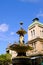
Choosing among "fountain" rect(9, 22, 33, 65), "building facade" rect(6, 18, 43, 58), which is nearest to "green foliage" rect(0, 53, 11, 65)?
"building facade" rect(6, 18, 43, 58)

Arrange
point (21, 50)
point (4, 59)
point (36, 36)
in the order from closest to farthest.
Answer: point (21, 50)
point (4, 59)
point (36, 36)

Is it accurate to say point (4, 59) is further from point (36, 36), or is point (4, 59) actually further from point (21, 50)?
point (21, 50)

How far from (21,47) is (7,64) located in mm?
39573

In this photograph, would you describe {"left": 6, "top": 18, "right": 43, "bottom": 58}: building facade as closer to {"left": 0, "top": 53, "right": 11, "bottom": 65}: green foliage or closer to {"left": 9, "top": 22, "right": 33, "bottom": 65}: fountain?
{"left": 0, "top": 53, "right": 11, "bottom": 65}: green foliage

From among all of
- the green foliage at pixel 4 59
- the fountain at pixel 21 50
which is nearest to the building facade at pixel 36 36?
the green foliage at pixel 4 59

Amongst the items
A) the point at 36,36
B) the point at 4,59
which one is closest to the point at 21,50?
the point at 36,36

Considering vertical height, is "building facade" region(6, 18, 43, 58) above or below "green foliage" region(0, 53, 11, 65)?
above

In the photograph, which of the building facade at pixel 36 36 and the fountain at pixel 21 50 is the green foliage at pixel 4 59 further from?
the fountain at pixel 21 50

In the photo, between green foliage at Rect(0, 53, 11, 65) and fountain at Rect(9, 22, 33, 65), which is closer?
fountain at Rect(9, 22, 33, 65)

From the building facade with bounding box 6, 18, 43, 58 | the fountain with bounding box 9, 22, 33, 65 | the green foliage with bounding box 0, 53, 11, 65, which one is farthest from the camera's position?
the green foliage with bounding box 0, 53, 11, 65

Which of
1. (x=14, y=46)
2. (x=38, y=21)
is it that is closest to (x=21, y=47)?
(x=14, y=46)

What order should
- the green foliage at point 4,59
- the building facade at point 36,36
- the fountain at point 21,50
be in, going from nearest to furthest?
→ the fountain at point 21,50 → the building facade at point 36,36 → the green foliage at point 4,59

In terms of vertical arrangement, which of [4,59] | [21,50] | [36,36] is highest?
[36,36]

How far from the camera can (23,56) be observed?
16.8 metres
